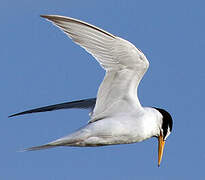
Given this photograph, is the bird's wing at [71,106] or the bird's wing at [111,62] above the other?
the bird's wing at [111,62]

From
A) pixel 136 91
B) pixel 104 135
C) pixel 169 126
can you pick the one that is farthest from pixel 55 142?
pixel 169 126

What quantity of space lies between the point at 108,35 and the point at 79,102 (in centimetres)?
251

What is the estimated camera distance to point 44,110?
350 inches

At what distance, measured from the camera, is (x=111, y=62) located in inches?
284

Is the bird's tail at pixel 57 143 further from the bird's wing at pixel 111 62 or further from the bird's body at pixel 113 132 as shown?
the bird's wing at pixel 111 62

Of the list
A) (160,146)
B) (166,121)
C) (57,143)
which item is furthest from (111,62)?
(160,146)

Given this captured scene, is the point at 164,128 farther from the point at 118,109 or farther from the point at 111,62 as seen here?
the point at 111,62

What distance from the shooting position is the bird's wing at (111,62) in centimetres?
645

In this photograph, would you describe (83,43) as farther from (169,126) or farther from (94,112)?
(169,126)

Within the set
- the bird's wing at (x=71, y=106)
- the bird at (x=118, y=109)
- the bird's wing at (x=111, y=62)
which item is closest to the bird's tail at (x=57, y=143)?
the bird at (x=118, y=109)

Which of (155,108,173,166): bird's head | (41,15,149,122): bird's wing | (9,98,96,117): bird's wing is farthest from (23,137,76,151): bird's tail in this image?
(155,108,173,166): bird's head

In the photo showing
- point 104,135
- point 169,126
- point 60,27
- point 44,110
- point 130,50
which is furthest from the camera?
point 44,110

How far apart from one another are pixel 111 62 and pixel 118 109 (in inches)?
33.7

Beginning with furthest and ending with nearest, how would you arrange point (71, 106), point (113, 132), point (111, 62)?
point (71, 106)
point (113, 132)
point (111, 62)
